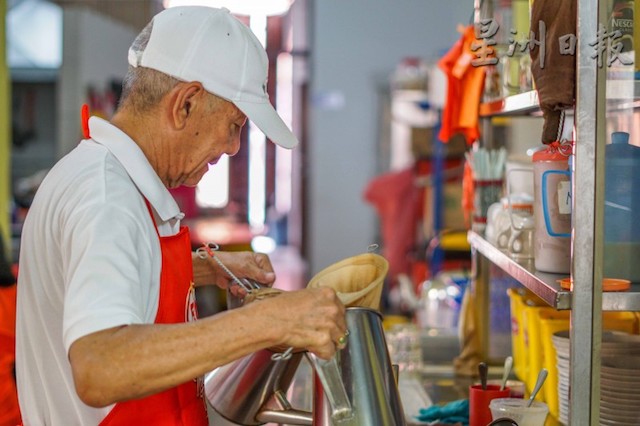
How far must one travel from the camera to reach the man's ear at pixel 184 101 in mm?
1667

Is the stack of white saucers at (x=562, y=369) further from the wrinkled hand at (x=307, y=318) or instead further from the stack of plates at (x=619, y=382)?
the wrinkled hand at (x=307, y=318)

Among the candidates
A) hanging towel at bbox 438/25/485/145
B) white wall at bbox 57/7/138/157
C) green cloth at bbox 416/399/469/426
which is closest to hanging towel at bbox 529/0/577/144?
green cloth at bbox 416/399/469/426

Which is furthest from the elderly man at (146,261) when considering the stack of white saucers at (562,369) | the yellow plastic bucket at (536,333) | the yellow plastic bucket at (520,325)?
the yellow plastic bucket at (520,325)

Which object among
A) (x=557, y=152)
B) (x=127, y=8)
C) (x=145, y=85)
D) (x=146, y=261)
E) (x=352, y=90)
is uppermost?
(x=127, y=8)

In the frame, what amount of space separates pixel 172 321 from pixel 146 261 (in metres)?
0.21

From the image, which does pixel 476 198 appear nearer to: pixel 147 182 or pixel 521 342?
pixel 521 342

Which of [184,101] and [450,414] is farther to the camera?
[450,414]

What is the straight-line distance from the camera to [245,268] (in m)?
2.14

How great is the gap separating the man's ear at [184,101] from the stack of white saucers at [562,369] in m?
1.09

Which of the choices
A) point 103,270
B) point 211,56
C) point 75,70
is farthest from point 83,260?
point 75,70

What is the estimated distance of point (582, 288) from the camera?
1695mm

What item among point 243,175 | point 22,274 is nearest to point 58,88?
point 243,175

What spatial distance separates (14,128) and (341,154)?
3.50 m

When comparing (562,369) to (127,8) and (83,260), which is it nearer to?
(83,260)
